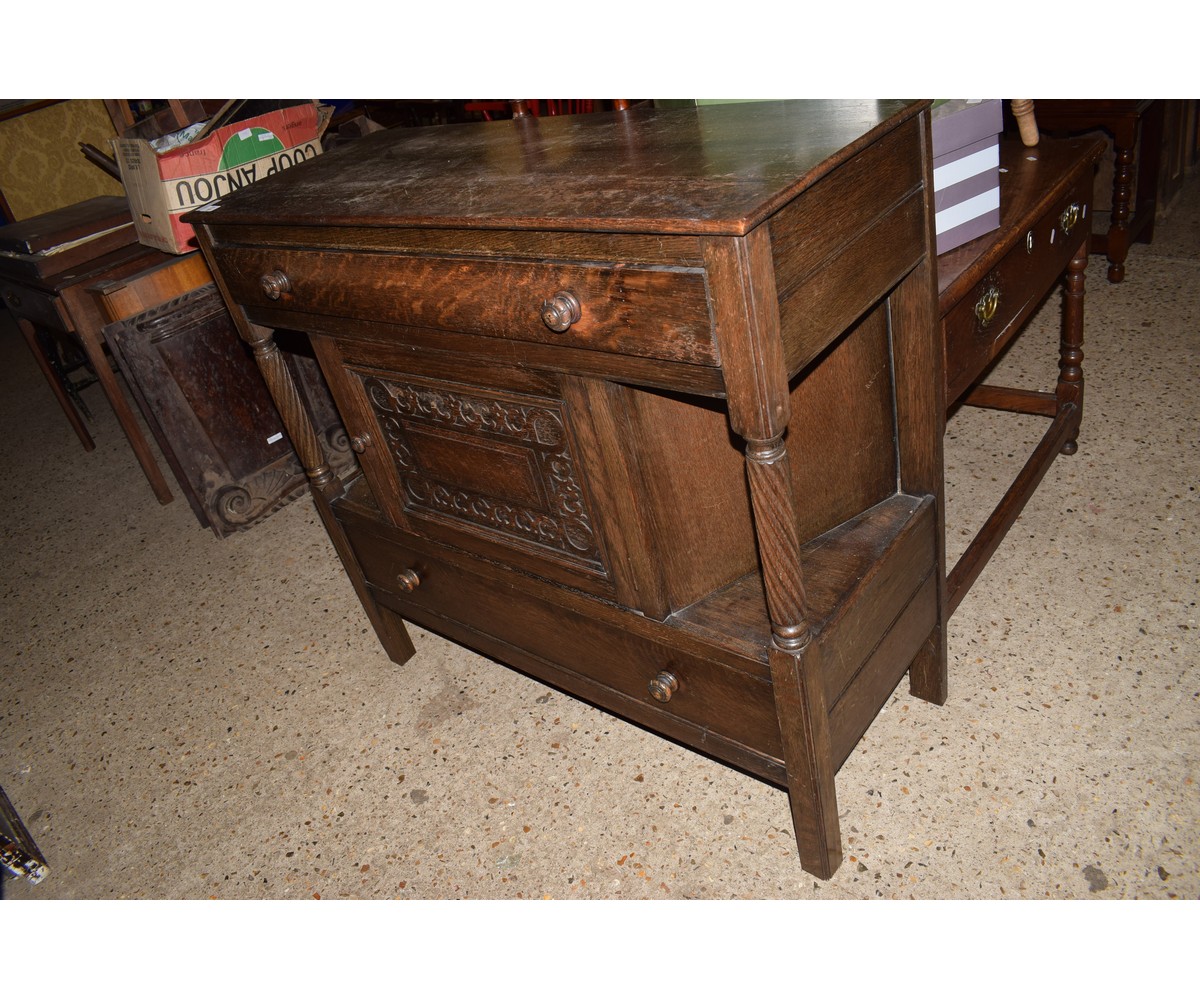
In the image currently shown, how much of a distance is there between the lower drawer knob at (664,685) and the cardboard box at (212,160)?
5.97ft

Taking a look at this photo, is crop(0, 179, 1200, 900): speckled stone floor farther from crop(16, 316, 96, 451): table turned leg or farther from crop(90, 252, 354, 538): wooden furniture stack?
crop(16, 316, 96, 451): table turned leg

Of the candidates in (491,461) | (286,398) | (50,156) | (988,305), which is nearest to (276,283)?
(286,398)

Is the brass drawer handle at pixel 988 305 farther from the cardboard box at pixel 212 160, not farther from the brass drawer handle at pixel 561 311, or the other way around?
the cardboard box at pixel 212 160

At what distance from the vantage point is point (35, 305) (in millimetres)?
3135

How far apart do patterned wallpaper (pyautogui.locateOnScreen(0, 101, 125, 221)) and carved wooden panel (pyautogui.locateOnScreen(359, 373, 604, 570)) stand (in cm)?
504

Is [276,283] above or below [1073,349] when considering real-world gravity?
above

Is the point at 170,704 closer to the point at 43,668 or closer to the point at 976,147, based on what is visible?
the point at 43,668

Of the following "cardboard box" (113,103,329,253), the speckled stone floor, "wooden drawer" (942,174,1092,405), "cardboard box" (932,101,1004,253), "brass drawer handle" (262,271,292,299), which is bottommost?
the speckled stone floor

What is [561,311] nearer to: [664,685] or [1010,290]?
[664,685]

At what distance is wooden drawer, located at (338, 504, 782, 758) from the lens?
1.54m

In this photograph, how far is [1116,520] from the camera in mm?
2299

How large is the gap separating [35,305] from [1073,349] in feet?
10.5

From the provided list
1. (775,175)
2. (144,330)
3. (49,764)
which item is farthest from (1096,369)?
(49,764)

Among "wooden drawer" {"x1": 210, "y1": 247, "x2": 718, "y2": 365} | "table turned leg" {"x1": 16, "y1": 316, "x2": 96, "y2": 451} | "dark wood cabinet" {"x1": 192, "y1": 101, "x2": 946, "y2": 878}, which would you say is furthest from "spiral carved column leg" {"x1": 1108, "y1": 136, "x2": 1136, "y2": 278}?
"table turned leg" {"x1": 16, "y1": 316, "x2": 96, "y2": 451}
